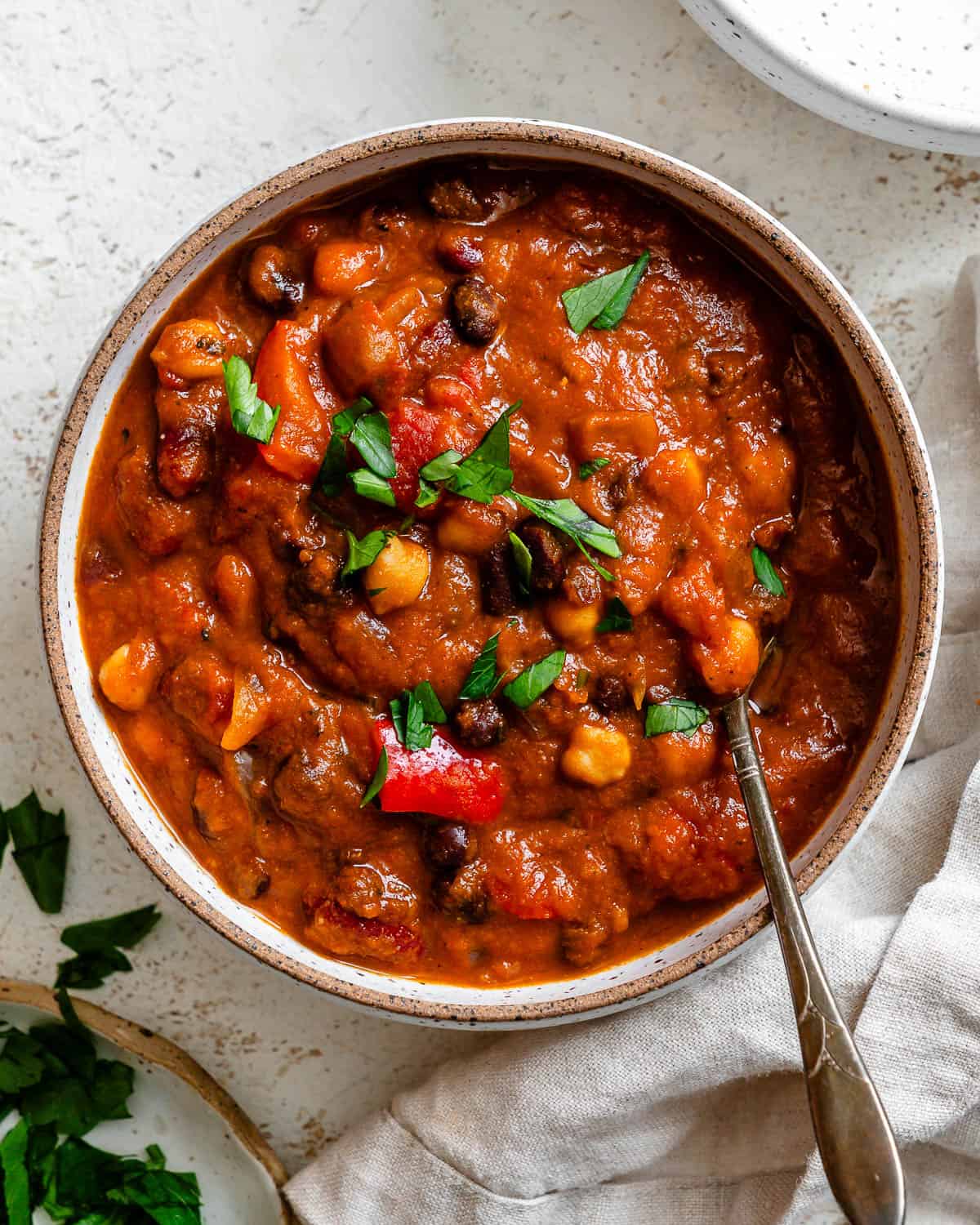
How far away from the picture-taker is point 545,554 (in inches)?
122

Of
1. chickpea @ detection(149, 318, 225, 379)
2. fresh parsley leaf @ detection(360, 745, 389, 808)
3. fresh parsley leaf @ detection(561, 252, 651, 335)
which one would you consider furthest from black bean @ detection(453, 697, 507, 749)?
chickpea @ detection(149, 318, 225, 379)

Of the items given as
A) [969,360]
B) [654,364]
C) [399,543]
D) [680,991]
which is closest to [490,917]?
[680,991]

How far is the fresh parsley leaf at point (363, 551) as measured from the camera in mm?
3115

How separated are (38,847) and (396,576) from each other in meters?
1.58

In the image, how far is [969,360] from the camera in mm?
3848

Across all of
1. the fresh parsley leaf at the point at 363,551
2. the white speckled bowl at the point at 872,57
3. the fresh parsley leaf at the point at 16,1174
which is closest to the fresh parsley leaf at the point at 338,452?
the fresh parsley leaf at the point at 363,551

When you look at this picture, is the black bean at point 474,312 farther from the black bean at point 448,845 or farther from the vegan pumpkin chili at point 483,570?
the black bean at point 448,845

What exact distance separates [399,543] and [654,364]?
772 millimetres


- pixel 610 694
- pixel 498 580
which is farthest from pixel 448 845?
pixel 498 580

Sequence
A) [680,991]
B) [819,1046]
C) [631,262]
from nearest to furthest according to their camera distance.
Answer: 1. [819,1046]
2. [631,262]
3. [680,991]

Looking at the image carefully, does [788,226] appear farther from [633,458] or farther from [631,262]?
[633,458]

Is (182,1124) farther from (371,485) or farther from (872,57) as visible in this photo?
(872,57)

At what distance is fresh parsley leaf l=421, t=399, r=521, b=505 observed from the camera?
10.2 feet

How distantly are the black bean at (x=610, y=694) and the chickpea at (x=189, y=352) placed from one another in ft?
3.94
